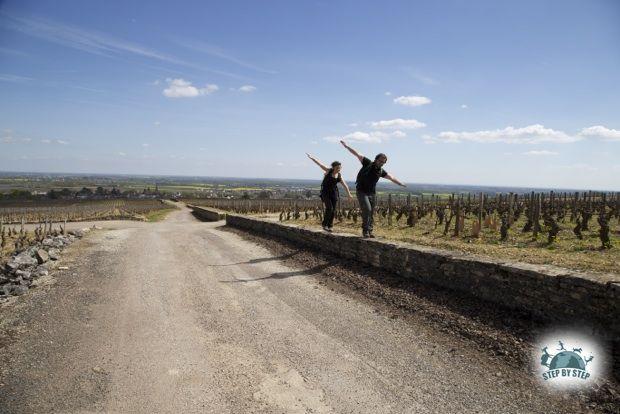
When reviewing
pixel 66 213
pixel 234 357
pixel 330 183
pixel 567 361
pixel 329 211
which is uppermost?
pixel 330 183

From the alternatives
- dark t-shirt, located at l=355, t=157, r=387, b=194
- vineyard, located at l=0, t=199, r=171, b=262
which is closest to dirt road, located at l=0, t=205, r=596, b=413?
dark t-shirt, located at l=355, t=157, r=387, b=194

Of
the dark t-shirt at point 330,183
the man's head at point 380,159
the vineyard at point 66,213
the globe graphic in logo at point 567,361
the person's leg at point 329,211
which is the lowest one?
the vineyard at point 66,213

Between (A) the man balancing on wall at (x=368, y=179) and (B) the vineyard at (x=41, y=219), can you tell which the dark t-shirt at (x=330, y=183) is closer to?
(A) the man balancing on wall at (x=368, y=179)

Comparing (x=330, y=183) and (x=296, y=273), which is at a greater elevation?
(x=330, y=183)

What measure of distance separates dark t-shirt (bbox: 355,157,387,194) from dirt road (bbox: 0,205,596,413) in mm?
2412

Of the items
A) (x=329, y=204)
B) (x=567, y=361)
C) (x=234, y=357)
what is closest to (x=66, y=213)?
(x=329, y=204)

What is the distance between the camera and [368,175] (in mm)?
8312

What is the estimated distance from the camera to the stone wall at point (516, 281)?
4160mm

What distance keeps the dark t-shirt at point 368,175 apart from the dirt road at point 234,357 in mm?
2412

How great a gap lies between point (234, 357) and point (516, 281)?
372cm

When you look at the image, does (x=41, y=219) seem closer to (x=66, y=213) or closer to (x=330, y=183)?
(x=66, y=213)

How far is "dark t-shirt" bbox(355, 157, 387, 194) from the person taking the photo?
8.29 m

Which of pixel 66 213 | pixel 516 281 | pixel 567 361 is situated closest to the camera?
pixel 567 361

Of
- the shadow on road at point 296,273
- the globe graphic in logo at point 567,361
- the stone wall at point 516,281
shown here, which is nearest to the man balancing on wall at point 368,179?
the stone wall at point 516,281
